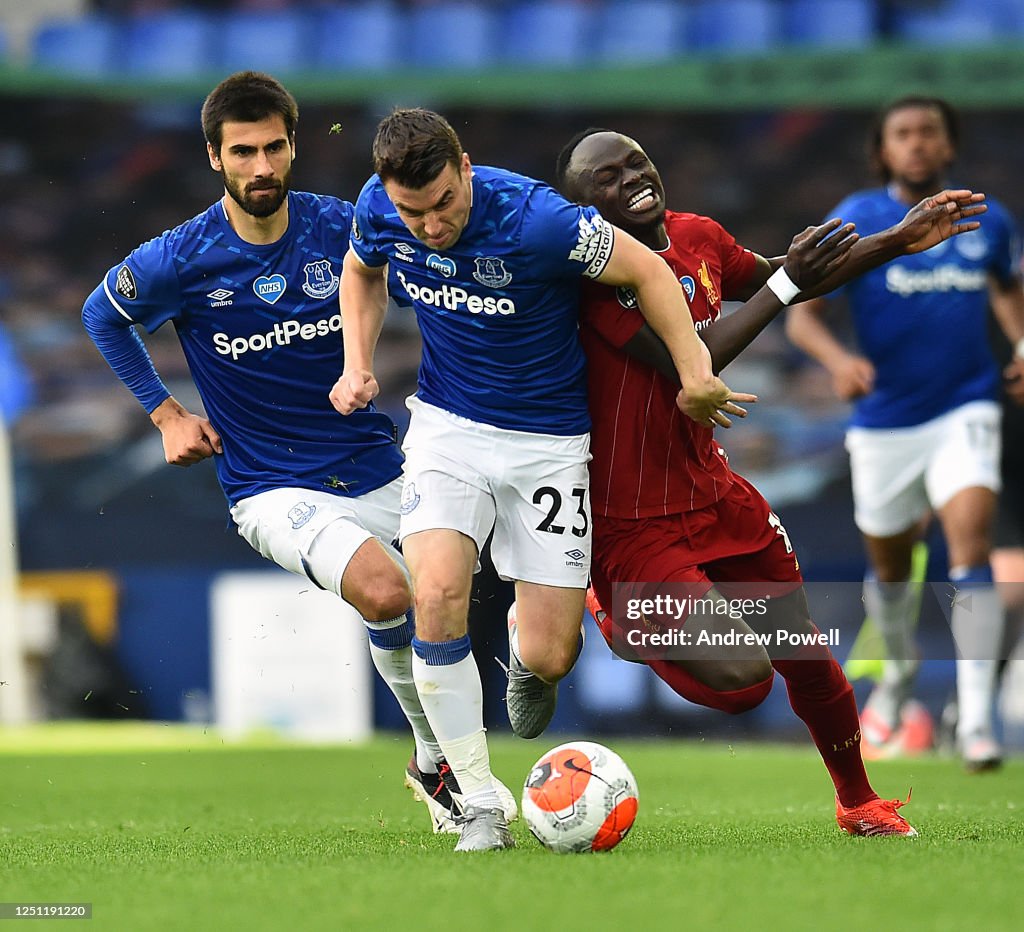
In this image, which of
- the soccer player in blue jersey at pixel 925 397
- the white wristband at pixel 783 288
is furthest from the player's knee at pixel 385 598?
the soccer player in blue jersey at pixel 925 397

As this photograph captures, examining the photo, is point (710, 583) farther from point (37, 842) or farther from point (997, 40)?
point (997, 40)

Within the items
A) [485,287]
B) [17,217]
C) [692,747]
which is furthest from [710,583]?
[17,217]

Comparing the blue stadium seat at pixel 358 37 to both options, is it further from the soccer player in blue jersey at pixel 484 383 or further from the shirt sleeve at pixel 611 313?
the shirt sleeve at pixel 611 313

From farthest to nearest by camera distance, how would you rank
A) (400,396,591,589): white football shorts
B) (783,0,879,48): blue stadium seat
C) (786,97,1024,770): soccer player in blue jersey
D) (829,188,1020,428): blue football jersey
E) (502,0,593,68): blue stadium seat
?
(502,0,593,68): blue stadium seat
(783,0,879,48): blue stadium seat
(829,188,1020,428): blue football jersey
(786,97,1024,770): soccer player in blue jersey
(400,396,591,589): white football shorts

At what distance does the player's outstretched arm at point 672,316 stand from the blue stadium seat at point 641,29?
33.9ft

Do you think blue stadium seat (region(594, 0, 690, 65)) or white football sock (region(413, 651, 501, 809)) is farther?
blue stadium seat (region(594, 0, 690, 65))

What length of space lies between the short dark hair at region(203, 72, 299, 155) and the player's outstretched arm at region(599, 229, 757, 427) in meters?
1.41

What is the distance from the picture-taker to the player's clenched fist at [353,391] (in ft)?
16.5

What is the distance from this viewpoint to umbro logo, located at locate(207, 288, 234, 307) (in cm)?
566

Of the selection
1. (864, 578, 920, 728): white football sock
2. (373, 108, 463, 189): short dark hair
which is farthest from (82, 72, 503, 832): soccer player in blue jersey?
(864, 578, 920, 728): white football sock

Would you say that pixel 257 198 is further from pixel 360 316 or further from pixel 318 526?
pixel 318 526

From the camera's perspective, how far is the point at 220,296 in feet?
18.6
